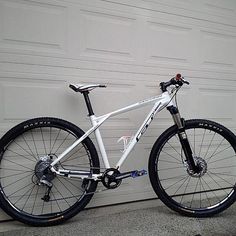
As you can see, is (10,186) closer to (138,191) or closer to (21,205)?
(21,205)

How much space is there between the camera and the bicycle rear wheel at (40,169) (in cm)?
197

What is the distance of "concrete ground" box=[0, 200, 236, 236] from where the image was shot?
1.94 metres

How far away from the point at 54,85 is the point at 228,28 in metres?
2.01

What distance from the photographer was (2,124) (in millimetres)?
2006

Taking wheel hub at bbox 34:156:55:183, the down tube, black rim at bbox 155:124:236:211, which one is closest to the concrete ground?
black rim at bbox 155:124:236:211

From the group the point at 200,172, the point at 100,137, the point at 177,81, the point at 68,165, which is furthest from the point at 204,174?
the point at 68,165

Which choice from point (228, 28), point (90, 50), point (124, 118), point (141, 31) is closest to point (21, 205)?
point (124, 118)

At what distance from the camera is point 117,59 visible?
7.58ft

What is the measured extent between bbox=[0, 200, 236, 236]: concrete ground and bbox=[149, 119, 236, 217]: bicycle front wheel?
4.4 inches

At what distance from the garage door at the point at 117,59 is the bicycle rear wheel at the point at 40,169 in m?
0.15

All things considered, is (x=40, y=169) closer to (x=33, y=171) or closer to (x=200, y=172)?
(x=33, y=171)

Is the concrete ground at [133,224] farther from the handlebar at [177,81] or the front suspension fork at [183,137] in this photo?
the handlebar at [177,81]

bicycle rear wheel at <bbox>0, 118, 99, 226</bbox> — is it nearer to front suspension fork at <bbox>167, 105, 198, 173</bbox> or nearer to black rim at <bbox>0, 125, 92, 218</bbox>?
black rim at <bbox>0, 125, 92, 218</bbox>

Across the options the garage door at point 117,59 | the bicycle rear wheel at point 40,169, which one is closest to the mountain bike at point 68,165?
the bicycle rear wheel at point 40,169
